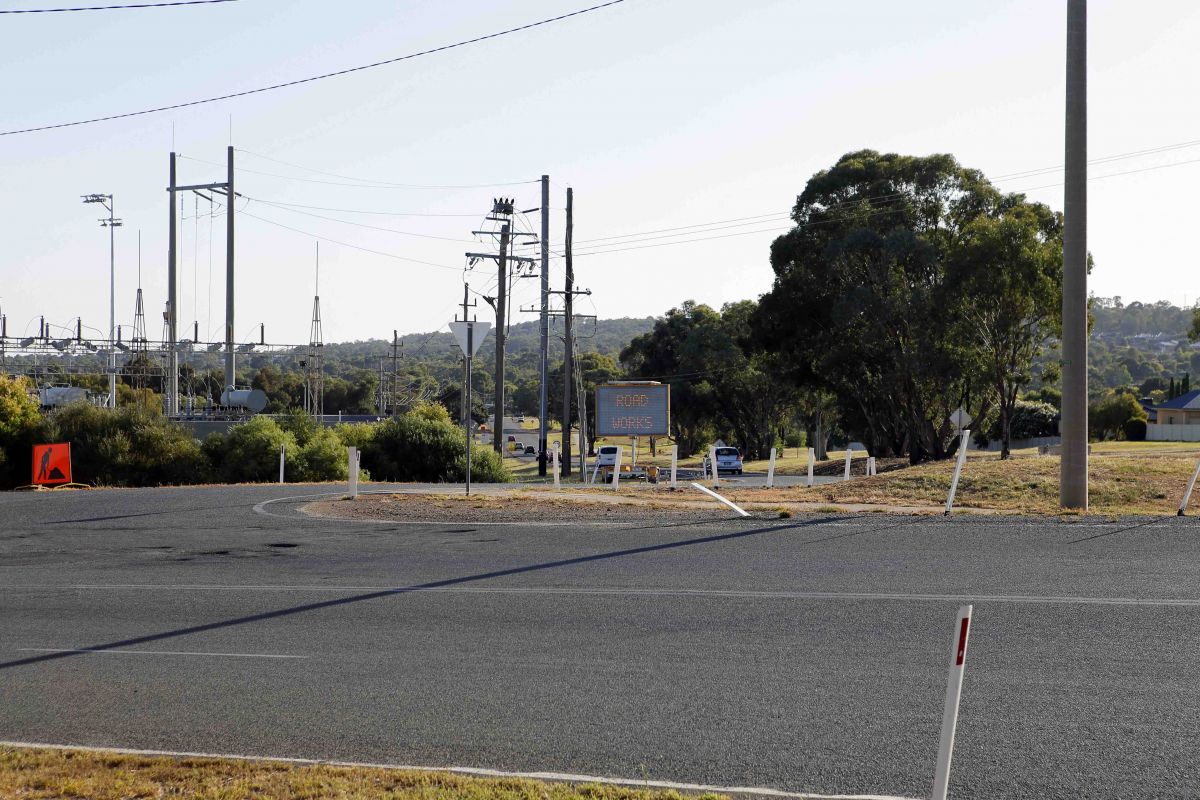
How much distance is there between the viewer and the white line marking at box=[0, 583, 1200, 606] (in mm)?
10266

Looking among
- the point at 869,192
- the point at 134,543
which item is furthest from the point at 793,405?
the point at 134,543

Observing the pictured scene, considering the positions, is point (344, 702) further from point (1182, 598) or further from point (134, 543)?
point (134, 543)

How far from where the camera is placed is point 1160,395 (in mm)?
112438

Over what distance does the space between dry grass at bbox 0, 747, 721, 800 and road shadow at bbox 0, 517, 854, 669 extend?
3.22 metres

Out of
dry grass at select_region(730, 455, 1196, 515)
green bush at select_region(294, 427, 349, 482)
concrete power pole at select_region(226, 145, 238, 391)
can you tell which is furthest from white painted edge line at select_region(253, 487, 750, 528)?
concrete power pole at select_region(226, 145, 238, 391)

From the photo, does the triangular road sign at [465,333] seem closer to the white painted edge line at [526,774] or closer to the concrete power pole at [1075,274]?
the concrete power pole at [1075,274]

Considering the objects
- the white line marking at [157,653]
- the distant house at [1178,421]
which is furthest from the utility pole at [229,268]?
the distant house at [1178,421]

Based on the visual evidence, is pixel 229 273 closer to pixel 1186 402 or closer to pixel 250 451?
pixel 250 451

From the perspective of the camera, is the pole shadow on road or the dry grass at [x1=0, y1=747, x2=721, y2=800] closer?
the dry grass at [x1=0, y1=747, x2=721, y2=800]

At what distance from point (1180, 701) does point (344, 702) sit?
17.9 feet

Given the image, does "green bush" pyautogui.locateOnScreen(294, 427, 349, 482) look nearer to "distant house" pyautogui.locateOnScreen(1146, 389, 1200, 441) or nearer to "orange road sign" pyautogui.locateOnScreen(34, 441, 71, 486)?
"orange road sign" pyautogui.locateOnScreen(34, 441, 71, 486)

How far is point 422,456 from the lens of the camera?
42.1 meters

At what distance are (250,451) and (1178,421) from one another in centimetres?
7226

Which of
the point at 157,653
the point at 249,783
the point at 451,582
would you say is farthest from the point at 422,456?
the point at 249,783
